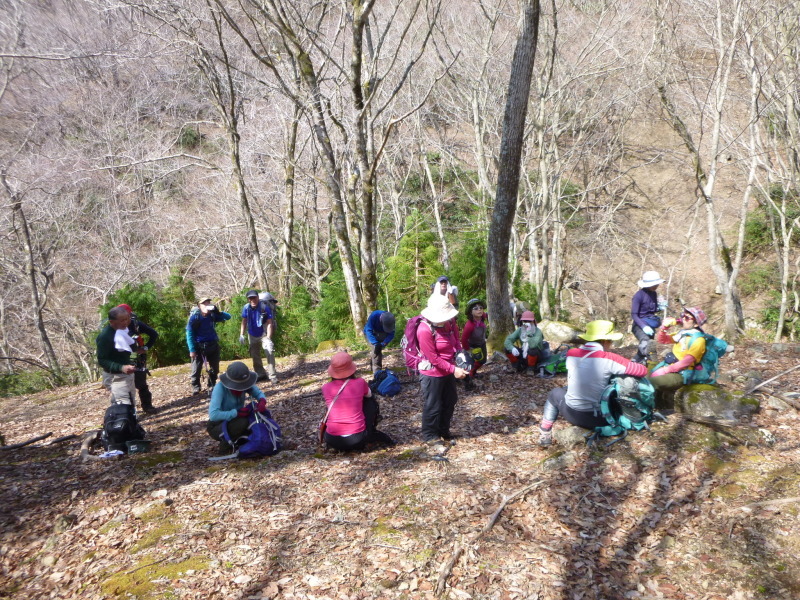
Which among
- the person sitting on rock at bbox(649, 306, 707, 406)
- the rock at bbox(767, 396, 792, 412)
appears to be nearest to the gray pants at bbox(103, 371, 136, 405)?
the person sitting on rock at bbox(649, 306, 707, 406)

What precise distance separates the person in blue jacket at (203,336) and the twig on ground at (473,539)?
562cm

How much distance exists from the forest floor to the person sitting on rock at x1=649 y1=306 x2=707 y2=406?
0.38 m

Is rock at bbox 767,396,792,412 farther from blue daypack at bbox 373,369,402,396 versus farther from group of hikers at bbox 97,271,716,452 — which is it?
blue daypack at bbox 373,369,402,396

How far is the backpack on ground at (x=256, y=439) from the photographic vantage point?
5695 millimetres

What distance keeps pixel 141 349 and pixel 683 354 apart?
23.0 feet

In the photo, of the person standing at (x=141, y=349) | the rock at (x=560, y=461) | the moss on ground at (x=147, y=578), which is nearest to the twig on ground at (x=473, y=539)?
the rock at (x=560, y=461)

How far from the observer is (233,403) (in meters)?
5.71

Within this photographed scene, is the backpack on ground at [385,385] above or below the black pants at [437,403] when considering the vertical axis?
below

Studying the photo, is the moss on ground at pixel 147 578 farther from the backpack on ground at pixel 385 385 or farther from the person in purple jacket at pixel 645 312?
the person in purple jacket at pixel 645 312

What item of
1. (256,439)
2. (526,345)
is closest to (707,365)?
(526,345)

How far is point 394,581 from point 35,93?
33.0m

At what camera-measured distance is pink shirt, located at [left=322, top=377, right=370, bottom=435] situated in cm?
545

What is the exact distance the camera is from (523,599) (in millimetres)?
3311

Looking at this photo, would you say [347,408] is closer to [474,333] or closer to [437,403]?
[437,403]
